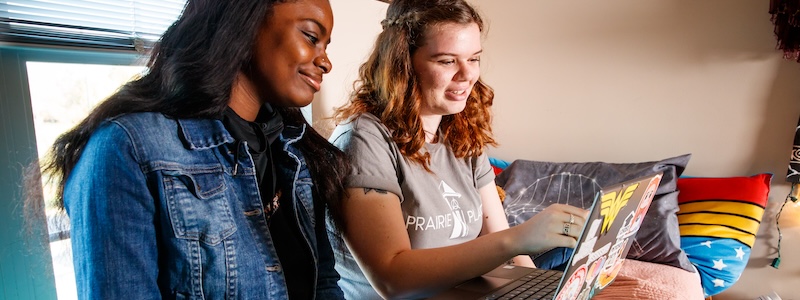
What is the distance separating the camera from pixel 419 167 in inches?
42.8

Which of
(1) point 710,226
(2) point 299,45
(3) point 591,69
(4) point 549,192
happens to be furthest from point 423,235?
(3) point 591,69

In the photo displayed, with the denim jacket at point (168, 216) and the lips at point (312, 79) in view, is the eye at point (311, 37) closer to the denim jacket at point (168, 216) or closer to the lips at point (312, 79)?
the lips at point (312, 79)

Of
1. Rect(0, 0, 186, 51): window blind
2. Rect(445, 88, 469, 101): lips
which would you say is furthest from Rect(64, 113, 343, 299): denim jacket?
Rect(0, 0, 186, 51): window blind

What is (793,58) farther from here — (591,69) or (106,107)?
(106,107)

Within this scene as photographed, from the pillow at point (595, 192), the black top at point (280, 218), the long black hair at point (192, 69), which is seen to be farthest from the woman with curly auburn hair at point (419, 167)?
the pillow at point (595, 192)

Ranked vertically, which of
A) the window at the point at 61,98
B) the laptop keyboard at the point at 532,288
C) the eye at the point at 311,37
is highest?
the window at the point at 61,98

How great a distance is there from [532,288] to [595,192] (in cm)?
123

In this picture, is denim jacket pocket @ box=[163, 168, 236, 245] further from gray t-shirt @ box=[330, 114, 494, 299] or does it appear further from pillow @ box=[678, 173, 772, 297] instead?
pillow @ box=[678, 173, 772, 297]

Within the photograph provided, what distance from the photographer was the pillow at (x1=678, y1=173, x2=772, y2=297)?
1.81 metres

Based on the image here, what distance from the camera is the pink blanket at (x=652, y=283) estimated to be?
130cm

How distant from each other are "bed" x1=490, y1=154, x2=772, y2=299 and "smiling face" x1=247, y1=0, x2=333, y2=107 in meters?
1.26

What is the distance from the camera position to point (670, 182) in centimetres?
191

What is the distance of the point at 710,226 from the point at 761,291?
1.54 feet

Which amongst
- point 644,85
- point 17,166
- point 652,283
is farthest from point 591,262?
point 644,85
